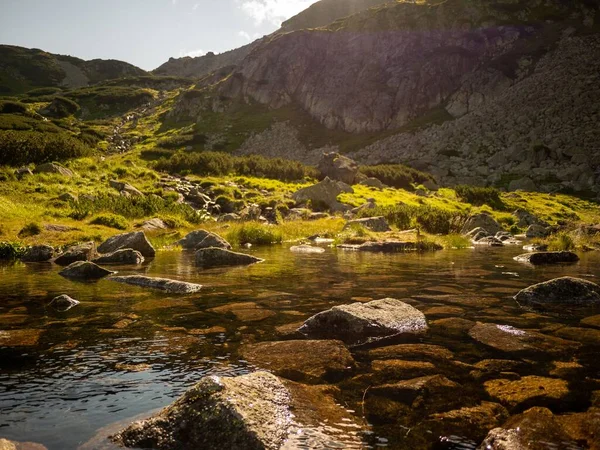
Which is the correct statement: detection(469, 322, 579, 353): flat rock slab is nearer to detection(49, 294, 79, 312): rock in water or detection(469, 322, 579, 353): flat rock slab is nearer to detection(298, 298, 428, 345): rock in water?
detection(298, 298, 428, 345): rock in water

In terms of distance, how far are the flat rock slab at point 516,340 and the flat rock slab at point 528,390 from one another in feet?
4.01

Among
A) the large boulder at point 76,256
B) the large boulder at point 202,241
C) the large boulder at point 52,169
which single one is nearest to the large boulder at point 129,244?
the large boulder at point 76,256

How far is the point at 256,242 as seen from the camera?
1094 inches

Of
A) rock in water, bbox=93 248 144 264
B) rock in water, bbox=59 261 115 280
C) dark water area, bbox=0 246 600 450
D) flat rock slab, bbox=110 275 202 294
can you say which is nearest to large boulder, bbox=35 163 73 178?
rock in water, bbox=93 248 144 264

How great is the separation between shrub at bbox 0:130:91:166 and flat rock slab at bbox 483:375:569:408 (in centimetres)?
4347

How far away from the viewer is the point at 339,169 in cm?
6000

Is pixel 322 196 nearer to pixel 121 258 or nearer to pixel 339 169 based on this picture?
pixel 339 169

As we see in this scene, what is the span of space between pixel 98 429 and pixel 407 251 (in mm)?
21234

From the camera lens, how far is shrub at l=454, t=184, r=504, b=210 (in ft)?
173

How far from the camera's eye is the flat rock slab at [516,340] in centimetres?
645

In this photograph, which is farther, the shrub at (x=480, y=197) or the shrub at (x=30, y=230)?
the shrub at (x=480, y=197)

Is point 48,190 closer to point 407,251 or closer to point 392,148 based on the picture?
point 407,251

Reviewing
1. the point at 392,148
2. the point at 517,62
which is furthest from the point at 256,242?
the point at 517,62

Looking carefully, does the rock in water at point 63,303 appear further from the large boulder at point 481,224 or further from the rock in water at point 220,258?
the large boulder at point 481,224
